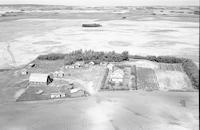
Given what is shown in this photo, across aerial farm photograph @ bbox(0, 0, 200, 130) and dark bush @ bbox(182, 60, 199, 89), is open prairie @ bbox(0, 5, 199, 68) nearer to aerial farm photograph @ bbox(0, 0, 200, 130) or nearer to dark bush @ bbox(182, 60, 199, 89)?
aerial farm photograph @ bbox(0, 0, 200, 130)

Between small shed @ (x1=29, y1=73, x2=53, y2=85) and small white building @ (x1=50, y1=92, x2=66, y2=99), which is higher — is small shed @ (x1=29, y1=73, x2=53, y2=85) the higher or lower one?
the higher one

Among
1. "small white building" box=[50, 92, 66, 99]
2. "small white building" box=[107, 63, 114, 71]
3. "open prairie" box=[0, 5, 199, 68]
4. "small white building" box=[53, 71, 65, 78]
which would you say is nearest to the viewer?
"small white building" box=[50, 92, 66, 99]

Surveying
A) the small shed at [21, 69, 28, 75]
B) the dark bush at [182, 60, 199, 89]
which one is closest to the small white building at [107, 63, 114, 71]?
the dark bush at [182, 60, 199, 89]

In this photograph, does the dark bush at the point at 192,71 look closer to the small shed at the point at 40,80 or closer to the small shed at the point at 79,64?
the small shed at the point at 79,64

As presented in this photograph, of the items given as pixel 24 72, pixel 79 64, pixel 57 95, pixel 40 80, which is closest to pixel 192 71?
pixel 79 64

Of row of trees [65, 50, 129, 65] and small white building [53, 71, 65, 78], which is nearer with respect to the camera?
small white building [53, 71, 65, 78]

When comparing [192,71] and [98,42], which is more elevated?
[98,42]

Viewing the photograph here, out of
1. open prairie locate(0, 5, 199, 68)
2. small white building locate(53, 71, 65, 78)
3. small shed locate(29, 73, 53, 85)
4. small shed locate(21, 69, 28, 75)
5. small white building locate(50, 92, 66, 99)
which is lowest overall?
small white building locate(50, 92, 66, 99)

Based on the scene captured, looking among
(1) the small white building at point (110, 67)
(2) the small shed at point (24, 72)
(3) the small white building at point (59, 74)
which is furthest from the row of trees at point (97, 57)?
(2) the small shed at point (24, 72)

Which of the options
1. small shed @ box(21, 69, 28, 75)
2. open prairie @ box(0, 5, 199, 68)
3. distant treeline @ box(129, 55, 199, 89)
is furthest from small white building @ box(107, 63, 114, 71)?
small shed @ box(21, 69, 28, 75)

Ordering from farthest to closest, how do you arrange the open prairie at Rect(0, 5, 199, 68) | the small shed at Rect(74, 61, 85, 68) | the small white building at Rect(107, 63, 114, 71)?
the open prairie at Rect(0, 5, 199, 68)
the small shed at Rect(74, 61, 85, 68)
the small white building at Rect(107, 63, 114, 71)

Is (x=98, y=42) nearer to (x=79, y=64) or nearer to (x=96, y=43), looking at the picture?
(x=96, y=43)

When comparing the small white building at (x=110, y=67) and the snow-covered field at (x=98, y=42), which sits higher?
the snow-covered field at (x=98, y=42)

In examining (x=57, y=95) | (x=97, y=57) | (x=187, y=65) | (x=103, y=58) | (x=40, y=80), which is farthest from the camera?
(x=97, y=57)
